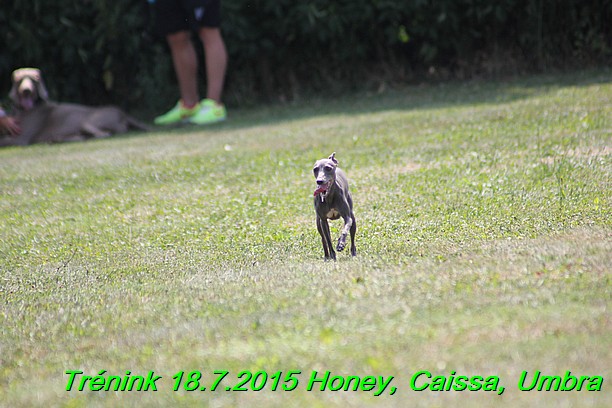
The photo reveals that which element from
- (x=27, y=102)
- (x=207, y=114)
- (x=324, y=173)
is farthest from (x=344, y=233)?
(x=27, y=102)

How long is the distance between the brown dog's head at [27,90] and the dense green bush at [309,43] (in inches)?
67.1

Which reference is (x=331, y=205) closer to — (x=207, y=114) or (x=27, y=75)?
(x=207, y=114)

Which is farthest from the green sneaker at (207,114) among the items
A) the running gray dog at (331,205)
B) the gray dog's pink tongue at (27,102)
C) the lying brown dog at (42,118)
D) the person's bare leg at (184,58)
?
the running gray dog at (331,205)

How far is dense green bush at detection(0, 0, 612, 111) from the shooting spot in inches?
505

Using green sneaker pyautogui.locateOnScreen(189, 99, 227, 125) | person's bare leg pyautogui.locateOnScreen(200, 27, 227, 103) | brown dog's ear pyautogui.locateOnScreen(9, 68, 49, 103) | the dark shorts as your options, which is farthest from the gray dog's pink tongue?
person's bare leg pyautogui.locateOnScreen(200, 27, 227, 103)

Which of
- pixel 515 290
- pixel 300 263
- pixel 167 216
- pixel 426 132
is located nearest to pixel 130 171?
pixel 167 216

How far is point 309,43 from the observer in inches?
→ 547

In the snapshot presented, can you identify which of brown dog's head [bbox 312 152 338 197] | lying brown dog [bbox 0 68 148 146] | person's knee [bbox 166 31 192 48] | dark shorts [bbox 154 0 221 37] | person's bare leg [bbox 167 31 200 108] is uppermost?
dark shorts [bbox 154 0 221 37]

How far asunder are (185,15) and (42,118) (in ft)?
7.86

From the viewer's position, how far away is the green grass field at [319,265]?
321 centimetres

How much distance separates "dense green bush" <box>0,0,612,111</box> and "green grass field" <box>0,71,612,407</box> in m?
3.29

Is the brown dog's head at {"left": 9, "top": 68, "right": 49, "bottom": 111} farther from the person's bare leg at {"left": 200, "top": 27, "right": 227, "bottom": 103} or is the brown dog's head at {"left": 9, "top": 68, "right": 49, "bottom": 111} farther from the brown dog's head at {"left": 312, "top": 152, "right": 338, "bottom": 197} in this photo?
the brown dog's head at {"left": 312, "top": 152, "right": 338, "bottom": 197}

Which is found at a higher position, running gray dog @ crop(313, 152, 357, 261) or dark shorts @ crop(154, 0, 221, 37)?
dark shorts @ crop(154, 0, 221, 37)

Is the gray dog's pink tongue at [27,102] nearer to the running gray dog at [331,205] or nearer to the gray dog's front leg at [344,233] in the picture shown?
the running gray dog at [331,205]
